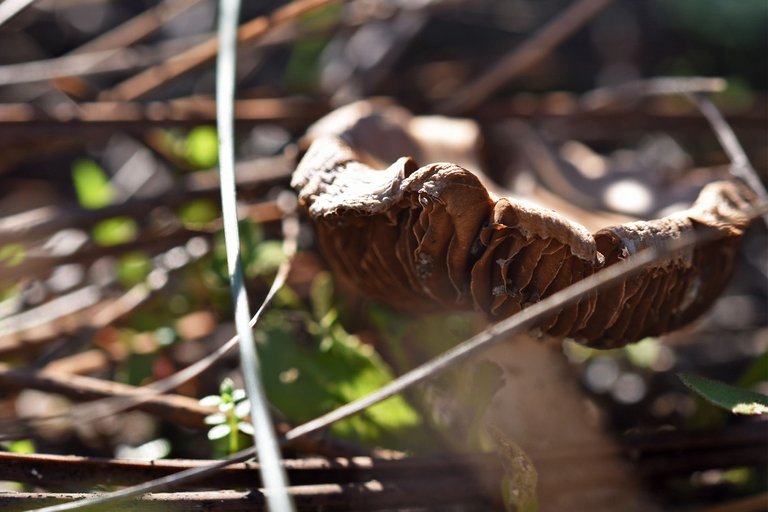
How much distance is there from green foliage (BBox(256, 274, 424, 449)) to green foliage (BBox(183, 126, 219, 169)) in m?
0.75

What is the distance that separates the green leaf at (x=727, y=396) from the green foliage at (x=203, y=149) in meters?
1.73

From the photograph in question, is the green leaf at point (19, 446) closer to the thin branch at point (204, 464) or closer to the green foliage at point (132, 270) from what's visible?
the thin branch at point (204, 464)

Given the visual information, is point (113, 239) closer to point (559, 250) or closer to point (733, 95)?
point (559, 250)

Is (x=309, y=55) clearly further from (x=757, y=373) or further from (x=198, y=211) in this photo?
(x=757, y=373)

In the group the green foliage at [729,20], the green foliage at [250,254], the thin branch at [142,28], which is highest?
the thin branch at [142,28]

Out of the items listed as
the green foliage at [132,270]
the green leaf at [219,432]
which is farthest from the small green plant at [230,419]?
the green foliage at [132,270]

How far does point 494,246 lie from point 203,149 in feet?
4.65

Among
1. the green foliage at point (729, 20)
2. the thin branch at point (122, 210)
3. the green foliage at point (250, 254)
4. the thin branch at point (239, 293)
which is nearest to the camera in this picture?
the thin branch at point (239, 293)

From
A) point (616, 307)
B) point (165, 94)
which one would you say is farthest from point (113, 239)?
point (616, 307)

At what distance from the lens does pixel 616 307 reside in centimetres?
158

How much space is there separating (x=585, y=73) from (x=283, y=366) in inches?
95.7

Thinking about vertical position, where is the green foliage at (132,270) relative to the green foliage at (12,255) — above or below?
below

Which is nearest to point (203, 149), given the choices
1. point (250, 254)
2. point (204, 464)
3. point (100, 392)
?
point (250, 254)

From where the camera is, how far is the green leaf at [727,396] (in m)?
1.53
